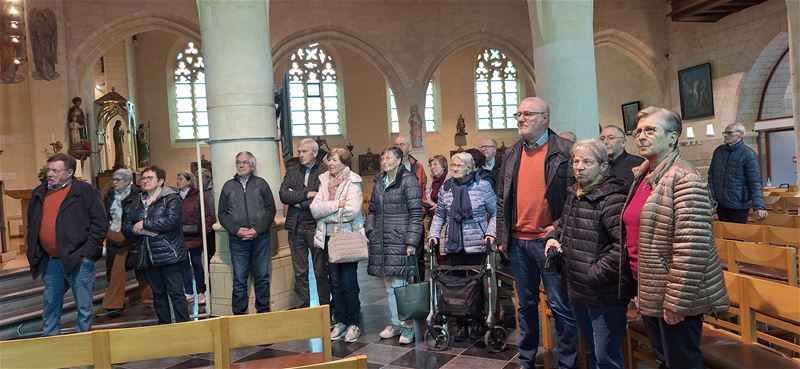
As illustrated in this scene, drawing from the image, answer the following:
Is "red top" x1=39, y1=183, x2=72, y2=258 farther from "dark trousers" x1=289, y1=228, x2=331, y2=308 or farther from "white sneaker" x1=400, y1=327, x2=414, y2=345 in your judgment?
"white sneaker" x1=400, y1=327, x2=414, y2=345

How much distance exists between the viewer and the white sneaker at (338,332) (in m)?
4.61

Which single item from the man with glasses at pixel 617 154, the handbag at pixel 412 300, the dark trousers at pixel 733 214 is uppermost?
the man with glasses at pixel 617 154

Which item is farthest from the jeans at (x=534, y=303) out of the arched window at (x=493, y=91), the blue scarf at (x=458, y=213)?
the arched window at (x=493, y=91)

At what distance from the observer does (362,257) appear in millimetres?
4402

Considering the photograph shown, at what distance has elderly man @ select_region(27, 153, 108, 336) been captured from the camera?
14.1ft

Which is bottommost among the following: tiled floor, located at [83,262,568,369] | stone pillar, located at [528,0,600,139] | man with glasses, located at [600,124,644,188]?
tiled floor, located at [83,262,568,369]

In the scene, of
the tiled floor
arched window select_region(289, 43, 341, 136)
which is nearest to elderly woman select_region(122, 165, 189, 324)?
the tiled floor

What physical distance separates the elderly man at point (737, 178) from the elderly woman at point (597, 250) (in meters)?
3.91

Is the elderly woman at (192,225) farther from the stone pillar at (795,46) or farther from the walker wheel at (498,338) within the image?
the stone pillar at (795,46)

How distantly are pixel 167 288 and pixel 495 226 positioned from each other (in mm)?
2677

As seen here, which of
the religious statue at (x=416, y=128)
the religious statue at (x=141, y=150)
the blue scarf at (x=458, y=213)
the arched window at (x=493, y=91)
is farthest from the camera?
the arched window at (x=493, y=91)

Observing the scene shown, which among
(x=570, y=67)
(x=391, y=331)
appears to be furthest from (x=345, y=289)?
(x=570, y=67)

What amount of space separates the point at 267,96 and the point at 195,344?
3.31m

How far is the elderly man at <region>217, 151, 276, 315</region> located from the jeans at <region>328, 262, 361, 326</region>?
31.1 inches
